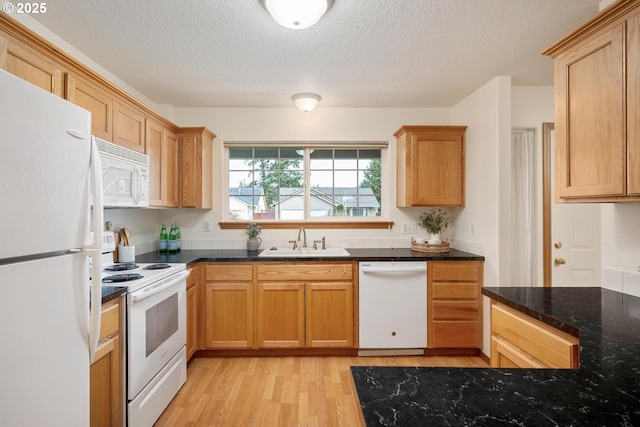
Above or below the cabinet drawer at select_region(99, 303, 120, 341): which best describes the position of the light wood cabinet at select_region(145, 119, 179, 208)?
above

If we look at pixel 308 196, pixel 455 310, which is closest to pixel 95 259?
pixel 308 196

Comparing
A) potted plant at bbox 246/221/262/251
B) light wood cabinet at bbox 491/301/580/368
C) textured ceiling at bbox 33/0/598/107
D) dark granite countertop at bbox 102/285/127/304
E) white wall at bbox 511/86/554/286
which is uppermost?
textured ceiling at bbox 33/0/598/107

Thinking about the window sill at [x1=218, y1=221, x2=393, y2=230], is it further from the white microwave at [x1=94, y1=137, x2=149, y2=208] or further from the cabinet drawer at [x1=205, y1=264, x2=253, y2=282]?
the white microwave at [x1=94, y1=137, x2=149, y2=208]

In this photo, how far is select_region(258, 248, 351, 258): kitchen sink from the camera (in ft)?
9.70

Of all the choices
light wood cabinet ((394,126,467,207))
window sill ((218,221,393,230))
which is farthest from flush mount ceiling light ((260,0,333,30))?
window sill ((218,221,393,230))

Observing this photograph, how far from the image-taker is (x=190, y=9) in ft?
5.88

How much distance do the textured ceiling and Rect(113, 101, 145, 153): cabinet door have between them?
0.41m

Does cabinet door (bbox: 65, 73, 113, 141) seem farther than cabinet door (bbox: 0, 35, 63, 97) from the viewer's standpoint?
Yes

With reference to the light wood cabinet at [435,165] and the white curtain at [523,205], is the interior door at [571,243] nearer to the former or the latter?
the white curtain at [523,205]

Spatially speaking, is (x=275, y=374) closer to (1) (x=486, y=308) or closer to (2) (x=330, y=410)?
(2) (x=330, y=410)

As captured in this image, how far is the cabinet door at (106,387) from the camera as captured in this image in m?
1.49

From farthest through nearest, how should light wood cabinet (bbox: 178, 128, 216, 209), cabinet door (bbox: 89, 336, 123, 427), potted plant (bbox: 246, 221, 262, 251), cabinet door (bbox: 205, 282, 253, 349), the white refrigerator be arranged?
potted plant (bbox: 246, 221, 262, 251)
light wood cabinet (bbox: 178, 128, 216, 209)
cabinet door (bbox: 205, 282, 253, 349)
cabinet door (bbox: 89, 336, 123, 427)
the white refrigerator

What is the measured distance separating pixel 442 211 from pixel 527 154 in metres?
0.96

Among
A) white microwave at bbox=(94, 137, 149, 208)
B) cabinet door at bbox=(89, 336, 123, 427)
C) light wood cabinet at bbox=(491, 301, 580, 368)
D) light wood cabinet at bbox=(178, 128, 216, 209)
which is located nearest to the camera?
light wood cabinet at bbox=(491, 301, 580, 368)
